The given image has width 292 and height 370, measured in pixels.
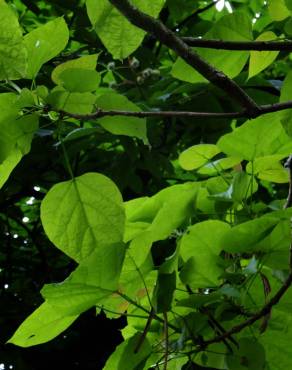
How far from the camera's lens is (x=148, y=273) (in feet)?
1.78

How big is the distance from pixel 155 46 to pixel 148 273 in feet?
3.89

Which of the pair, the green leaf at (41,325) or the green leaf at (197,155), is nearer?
the green leaf at (41,325)

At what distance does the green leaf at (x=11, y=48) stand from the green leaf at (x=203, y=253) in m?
0.19

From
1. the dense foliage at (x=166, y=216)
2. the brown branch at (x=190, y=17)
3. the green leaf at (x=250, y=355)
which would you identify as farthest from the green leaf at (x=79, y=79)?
the brown branch at (x=190, y=17)

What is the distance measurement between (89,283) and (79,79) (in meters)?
0.17

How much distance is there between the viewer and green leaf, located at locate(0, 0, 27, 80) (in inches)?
18.4

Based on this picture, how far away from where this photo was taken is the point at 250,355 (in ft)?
1.56

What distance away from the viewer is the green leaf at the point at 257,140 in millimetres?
577

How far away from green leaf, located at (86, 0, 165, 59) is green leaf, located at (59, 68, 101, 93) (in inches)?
1.2

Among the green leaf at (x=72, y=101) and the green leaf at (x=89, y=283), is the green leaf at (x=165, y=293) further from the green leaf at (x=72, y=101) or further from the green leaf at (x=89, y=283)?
the green leaf at (x=72, y=101)

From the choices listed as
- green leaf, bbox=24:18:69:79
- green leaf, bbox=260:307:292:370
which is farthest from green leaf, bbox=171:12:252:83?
green leaf, bbox=260:307:292:370

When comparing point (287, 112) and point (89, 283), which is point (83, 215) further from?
point (287, 112)

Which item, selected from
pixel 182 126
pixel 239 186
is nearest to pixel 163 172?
pixel 182 126

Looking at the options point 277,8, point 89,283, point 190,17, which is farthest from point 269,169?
point 190,17
